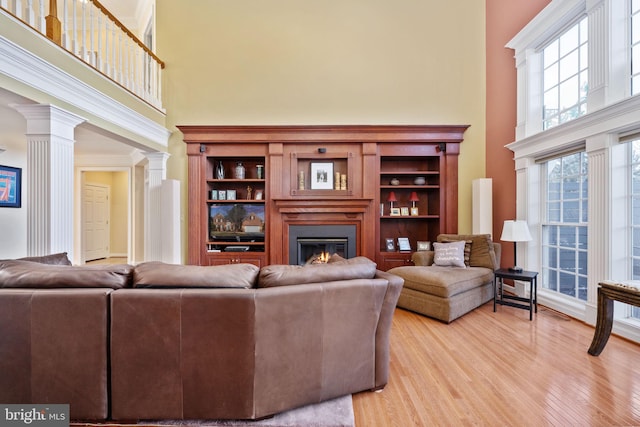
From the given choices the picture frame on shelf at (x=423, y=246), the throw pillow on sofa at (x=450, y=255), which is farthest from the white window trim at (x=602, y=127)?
the picture frame on shelf at (x=423, y=246)

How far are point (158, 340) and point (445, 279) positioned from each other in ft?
8.97

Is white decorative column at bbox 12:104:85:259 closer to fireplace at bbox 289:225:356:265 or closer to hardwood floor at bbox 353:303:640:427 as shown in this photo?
fireplace at bbox 289:225:356:265

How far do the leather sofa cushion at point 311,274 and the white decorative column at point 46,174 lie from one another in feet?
8.29

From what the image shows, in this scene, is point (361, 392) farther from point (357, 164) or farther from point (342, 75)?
point (342, 75)

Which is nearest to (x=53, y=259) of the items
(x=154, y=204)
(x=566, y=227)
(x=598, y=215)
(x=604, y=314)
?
(x=154, y=204)

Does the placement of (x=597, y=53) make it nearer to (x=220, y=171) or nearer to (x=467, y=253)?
(x=467, y=253)

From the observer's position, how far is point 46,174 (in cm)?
276

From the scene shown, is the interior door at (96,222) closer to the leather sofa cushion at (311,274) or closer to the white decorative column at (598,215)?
the leather sofa cushion at (311,274)

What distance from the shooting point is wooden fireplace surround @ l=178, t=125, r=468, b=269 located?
4.55 meters

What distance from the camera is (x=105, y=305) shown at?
147cm

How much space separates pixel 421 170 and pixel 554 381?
11.6 feet

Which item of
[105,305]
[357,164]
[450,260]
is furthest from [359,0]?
[105,305]

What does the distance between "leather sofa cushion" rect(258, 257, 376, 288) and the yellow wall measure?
344 cm

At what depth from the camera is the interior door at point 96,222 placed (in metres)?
6.84
